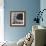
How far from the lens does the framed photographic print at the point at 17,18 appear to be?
5.59m

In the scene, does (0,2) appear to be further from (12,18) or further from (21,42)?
(21,42)

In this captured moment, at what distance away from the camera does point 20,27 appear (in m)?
5.61

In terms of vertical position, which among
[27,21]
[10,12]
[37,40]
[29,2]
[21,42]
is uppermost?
[29,2]

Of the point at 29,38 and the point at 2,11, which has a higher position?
the point at 2,11

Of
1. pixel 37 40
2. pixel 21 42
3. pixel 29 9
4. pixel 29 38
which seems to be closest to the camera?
pixel 37 40

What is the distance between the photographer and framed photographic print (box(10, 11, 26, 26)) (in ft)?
18.3

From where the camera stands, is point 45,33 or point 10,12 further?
point 10,12

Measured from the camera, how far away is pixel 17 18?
564 centimetres

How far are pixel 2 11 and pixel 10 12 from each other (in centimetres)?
34

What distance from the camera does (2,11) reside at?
18.5 ft

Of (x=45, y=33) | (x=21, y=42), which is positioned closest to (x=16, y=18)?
(x=21, y=42)

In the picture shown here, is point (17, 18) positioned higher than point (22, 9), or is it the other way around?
point (22, 9)

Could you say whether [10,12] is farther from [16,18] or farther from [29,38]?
Result: [29,38]

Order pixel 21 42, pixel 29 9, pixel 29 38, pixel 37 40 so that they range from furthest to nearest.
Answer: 1. pixel 29 9
2. pixel 21 42
3. pixel 29 38
4. pixel 37 40
